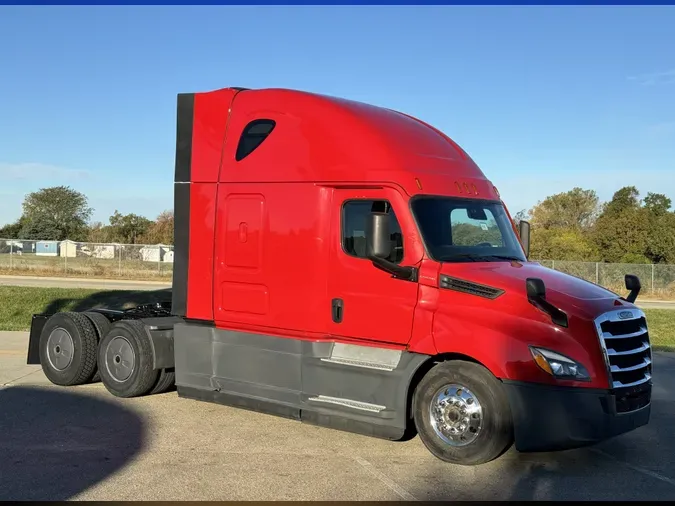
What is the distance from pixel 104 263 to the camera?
3684 centimetres

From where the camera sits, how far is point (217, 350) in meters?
7.37

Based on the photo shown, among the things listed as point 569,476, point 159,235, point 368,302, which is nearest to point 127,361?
point 368,302

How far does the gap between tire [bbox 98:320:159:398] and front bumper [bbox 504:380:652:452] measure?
14.2 feet

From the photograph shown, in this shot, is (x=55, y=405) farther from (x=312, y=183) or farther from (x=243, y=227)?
(x=312, y=183)

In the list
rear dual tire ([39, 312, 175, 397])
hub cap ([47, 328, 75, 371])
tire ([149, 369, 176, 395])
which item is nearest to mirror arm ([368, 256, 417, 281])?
rear dual tire ([39, 312, 175, 397])

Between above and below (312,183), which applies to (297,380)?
below

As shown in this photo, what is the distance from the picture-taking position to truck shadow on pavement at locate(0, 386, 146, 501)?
5.26 m

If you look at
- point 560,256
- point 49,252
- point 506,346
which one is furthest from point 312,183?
point 49,252

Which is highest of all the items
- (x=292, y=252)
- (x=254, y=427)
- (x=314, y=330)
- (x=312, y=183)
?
(x=312, y=183)

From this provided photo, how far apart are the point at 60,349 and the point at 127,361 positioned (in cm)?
136

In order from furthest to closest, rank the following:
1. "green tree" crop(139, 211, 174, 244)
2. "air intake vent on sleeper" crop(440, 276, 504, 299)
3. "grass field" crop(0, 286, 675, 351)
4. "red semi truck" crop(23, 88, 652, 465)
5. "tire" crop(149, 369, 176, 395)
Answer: "green tree" crop(139, 211, 174, 244) → "grass field" crop(0, 286, 675, 351) → "tire" crop(149, 369, 176, 395) → "air intake vent on sleeper" crop(440, 276, 504, 299) → "red semi truck" crop(23, 88, 652, 465)

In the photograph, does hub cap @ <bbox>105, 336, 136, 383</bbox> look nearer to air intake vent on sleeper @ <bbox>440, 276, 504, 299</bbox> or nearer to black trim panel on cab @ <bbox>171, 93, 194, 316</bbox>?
black trim panel on cab @ <bbox>171, 93, 194, 316</bbox>

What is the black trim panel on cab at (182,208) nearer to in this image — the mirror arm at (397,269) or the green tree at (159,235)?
the mirror arm at (397,269)

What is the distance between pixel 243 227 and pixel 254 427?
2120 millimetres
